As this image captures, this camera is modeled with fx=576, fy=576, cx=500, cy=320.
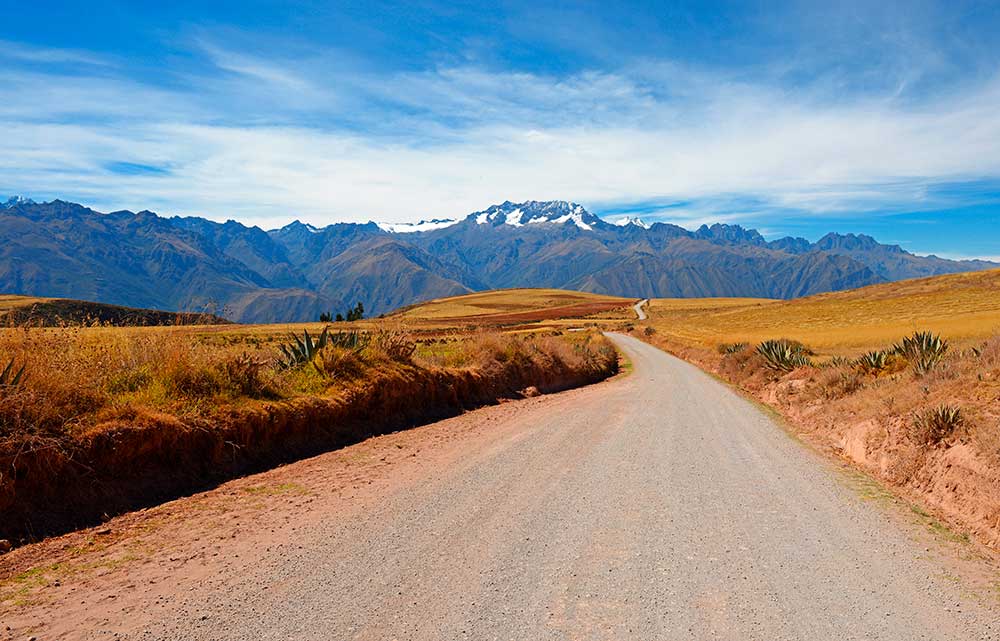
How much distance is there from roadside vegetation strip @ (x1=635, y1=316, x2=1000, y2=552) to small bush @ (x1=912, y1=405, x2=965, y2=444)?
1 centimetres

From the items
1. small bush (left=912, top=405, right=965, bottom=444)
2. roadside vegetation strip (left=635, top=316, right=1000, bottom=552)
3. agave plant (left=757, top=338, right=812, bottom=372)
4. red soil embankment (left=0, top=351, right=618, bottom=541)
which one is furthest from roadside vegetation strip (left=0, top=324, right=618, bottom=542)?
agave plant (left=757, top=338, right=812, bottom=372)

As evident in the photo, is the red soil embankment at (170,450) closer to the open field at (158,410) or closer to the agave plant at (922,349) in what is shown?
the open field at (158,410)

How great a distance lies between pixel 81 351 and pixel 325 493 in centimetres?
404

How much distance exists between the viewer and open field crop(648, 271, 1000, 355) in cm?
3995

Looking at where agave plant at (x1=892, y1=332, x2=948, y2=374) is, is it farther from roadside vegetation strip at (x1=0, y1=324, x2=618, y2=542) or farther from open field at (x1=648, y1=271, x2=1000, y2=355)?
open field at (x1=648, y1=271, x2=1000, y2=355)

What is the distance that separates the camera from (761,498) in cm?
717

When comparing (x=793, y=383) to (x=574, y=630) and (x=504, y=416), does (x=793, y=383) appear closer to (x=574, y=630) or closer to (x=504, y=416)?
(x=504, y=416)

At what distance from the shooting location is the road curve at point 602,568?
400 cm

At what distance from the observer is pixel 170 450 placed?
7.37 metres

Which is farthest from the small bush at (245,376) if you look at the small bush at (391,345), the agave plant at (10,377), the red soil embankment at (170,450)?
the small bush at (391,345)

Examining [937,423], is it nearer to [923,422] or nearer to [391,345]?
[923,422]

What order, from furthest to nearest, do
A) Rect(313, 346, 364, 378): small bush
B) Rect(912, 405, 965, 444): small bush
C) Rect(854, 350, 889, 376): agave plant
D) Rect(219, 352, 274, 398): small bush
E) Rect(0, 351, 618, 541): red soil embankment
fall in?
Rect(854, 350, 889, 376): agave plant, Rect(313, 346, 364, 378): small bush, Rect(219, 352, 274, 398): small bush, Rect(912, 405, 965, 444): small bush, Rect(0, 351, 618, 541): red soil embankment

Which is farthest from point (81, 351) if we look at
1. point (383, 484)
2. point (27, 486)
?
point (383, 484)

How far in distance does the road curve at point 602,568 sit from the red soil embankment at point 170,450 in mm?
2548
